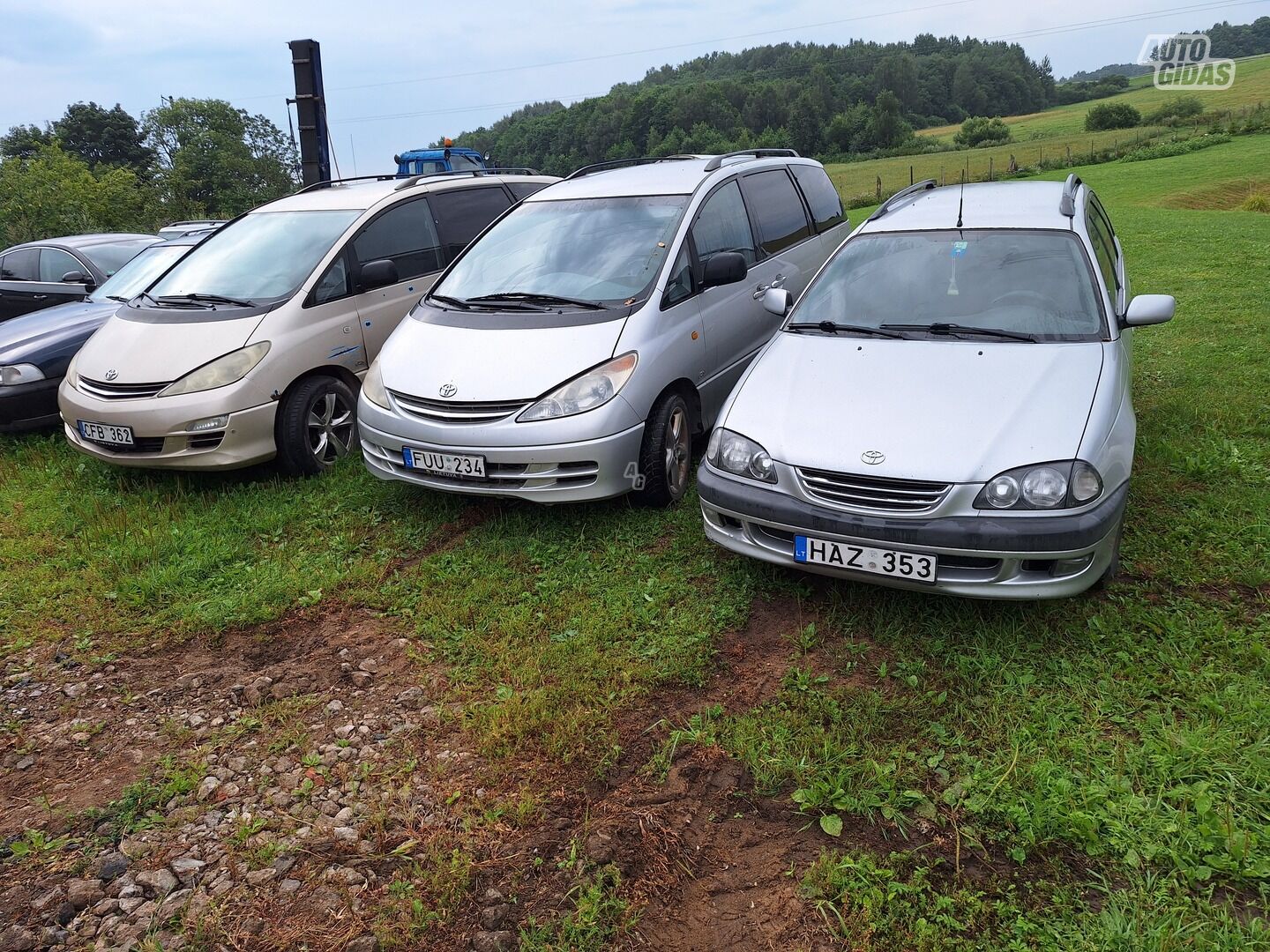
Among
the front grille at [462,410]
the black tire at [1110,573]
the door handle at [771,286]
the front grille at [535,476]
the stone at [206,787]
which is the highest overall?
the door handle at [771,286]

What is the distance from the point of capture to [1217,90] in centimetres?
5950

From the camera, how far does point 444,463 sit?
184 inches

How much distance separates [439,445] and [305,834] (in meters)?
2.25

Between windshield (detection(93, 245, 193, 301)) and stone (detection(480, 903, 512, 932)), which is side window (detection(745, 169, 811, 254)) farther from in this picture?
windshield (detection(93, 245, 193, 301))

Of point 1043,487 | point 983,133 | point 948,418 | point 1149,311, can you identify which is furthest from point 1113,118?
point 1043,487

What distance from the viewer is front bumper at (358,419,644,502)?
452 cm

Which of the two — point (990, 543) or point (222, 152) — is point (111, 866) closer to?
point (990, 543)

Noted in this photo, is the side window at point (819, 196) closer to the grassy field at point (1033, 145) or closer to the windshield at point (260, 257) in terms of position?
the windshield at point (260, 257)

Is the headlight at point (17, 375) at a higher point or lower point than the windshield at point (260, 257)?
lower

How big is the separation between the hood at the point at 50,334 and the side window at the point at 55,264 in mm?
2691

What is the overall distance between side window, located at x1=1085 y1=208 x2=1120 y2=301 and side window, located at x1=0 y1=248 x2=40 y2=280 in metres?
11.0

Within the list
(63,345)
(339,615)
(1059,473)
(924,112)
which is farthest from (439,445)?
(924,112)

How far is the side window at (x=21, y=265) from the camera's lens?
10.4 meters

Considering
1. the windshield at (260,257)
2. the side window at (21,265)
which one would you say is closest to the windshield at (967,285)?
the windshield at (260,257)
